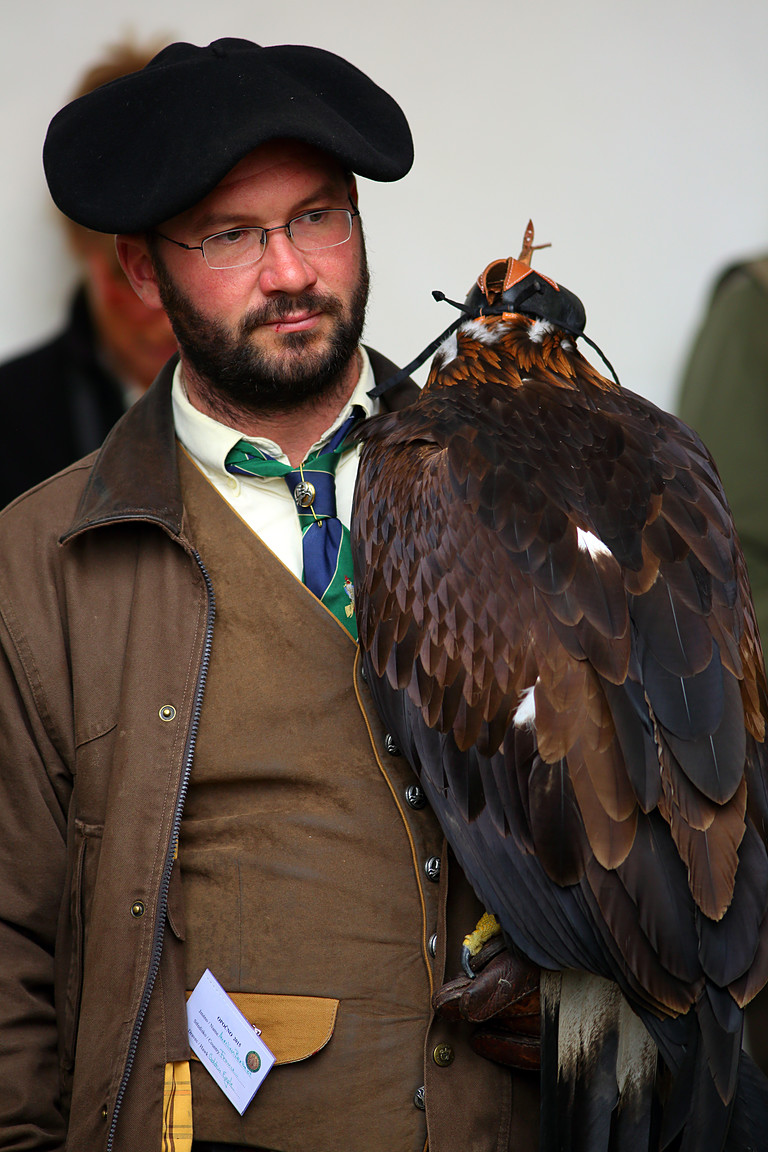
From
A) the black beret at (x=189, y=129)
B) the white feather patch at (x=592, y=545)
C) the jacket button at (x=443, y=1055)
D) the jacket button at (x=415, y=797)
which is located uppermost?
the black beret at (x=189, y=129)

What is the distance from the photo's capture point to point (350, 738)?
5.72 ft

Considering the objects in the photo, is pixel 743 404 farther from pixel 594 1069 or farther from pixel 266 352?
pixel 594 1069

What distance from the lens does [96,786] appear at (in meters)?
1.79

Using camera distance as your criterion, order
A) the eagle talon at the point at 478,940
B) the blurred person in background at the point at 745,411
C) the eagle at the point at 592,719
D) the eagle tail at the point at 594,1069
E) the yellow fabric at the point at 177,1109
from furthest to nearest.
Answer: the blurred person in background at the point at 745,411 < the yellow fabric at the point at 177,1109 < the eagle talon at the point at 478,940 < the eagle tail at the point at 594,1069 < the eagle at the point at 592,719

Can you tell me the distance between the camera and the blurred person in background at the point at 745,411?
2717 mm

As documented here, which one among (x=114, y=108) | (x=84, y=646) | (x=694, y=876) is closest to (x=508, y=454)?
(x=694, y=876)

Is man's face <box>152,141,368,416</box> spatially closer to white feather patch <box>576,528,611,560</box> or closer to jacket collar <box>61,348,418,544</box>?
jacket collar <box>61,348,418,544</box>

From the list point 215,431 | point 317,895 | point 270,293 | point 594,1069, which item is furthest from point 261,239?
point 594,1069

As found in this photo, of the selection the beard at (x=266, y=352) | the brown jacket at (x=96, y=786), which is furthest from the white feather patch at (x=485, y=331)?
the brown jacket at (x=96, y=786)

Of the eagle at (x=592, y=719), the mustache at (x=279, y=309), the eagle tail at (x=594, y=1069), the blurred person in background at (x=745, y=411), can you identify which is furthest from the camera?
the blurred person in background at (x=745, y=411)

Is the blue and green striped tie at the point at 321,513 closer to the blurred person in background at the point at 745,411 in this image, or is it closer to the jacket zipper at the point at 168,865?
the jacket zipper at the point at 168,865

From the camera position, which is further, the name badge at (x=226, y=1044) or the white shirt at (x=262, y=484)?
the white shirt at (x=262, y=484)

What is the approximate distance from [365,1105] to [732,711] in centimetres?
82

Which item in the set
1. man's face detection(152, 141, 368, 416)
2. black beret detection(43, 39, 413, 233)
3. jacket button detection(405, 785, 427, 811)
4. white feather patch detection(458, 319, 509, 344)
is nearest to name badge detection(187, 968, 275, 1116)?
jacket button detection(405, 785, 427, 811)
